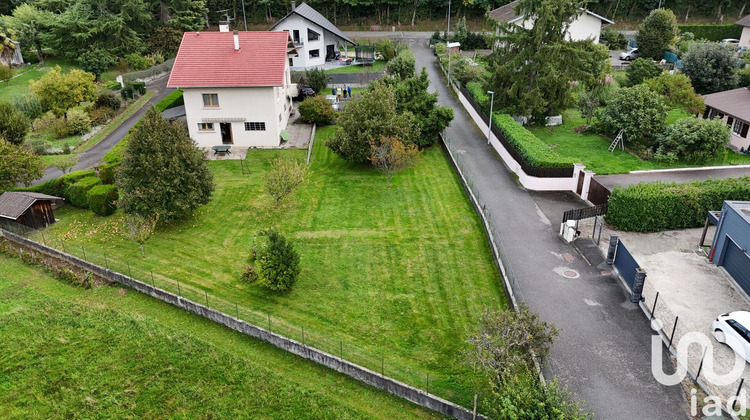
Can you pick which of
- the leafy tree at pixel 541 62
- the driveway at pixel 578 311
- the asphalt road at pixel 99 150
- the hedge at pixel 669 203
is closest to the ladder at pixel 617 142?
the leafy tree at pixel 541 62

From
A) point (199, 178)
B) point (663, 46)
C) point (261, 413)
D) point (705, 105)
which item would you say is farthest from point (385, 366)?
point (663, 46)

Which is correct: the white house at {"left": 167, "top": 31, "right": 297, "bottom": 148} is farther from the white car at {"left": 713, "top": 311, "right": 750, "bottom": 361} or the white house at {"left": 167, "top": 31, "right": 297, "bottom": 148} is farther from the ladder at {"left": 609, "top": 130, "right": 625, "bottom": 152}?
the white car at {"left": 713, "top": 311, "right": 750, "bottom": 361}

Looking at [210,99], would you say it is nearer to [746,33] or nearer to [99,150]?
[99,150]

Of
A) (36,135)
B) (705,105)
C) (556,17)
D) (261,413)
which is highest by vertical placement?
(556,17)

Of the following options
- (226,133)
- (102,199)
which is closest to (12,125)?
(102,199)

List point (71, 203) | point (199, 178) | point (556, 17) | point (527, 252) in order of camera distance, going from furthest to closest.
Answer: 1. point (556, 17)
2. point (71, 203)
3. point (199, 178)
4. point (527, 252)

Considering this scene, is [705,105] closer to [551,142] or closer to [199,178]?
[551,142]
